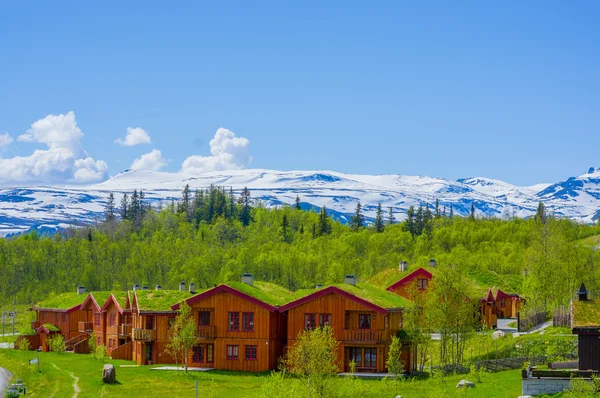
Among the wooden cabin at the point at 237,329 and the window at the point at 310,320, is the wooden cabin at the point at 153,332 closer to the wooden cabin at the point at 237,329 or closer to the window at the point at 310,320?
the wooden cabin at the point at 237,329

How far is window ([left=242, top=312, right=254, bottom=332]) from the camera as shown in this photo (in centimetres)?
7019

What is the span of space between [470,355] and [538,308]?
25051mm

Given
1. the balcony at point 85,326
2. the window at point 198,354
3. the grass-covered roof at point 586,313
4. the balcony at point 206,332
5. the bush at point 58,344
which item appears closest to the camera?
the grass-covered roof at point 586,313

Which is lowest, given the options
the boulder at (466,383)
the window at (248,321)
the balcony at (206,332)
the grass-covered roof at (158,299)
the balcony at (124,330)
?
the boulder at (466,383)

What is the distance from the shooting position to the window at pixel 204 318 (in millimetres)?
71500

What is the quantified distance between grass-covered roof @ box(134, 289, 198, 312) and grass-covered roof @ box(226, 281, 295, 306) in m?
6.03

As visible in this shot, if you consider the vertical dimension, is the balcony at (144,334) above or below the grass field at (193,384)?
above

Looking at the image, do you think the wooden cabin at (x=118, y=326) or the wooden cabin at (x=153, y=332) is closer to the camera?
the wooden cabin at (x=153, y=332)

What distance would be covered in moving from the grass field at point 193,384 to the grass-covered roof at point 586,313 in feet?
18.1

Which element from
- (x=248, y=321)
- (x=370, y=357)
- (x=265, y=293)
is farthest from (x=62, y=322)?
(x=370, y=357)

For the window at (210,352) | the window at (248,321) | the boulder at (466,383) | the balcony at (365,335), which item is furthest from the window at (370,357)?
the window at (210,352)

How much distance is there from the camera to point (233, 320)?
7069 centimetres

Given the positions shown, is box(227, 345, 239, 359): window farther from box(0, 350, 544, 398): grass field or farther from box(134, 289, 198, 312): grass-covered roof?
box(134, 289, 198, 312): grass-covered roof

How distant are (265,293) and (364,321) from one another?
955 centimetres
